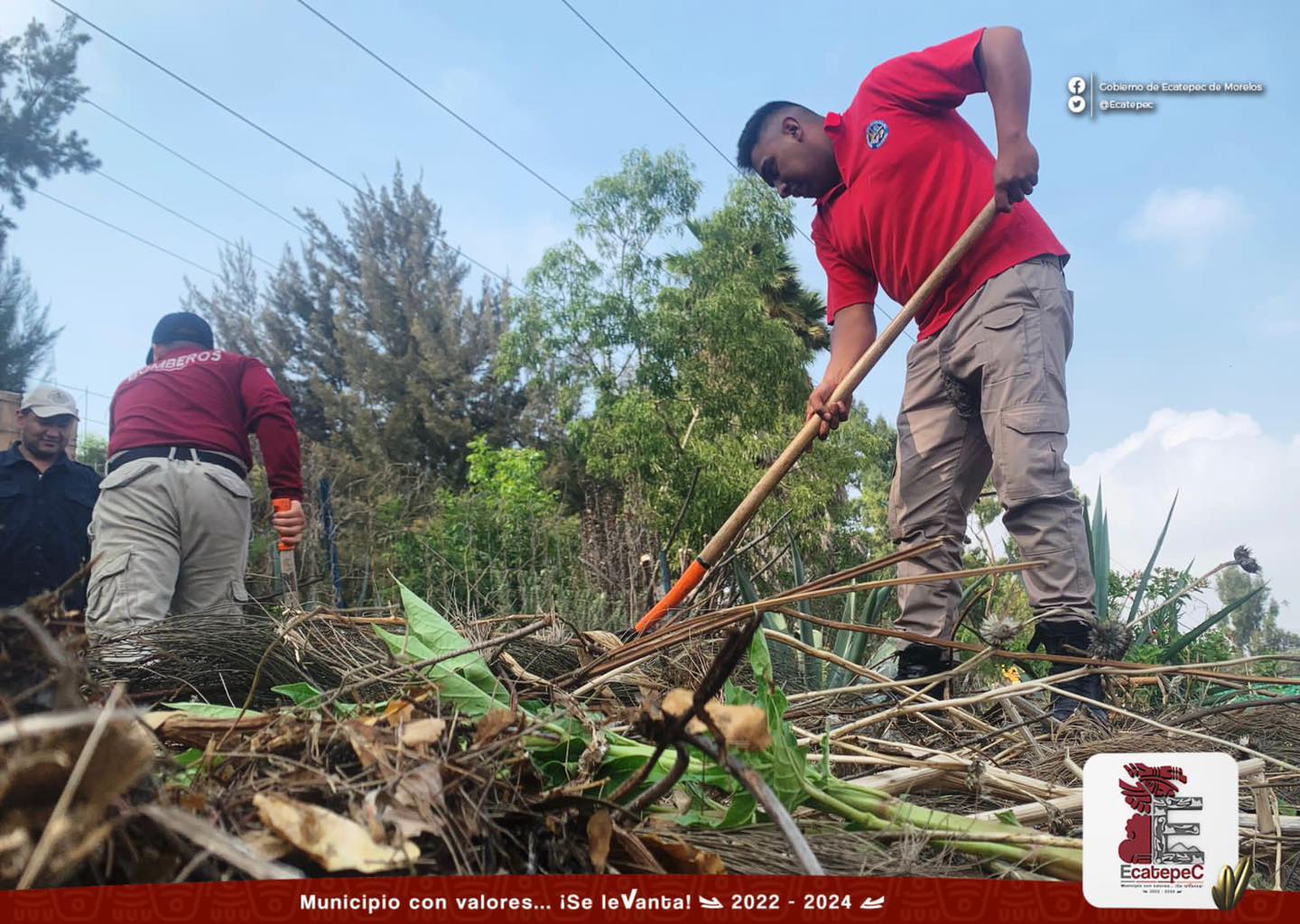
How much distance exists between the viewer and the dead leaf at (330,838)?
497 mm

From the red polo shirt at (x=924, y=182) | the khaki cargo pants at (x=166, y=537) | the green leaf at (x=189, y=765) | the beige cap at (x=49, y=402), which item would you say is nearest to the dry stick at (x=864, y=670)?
the green leaf at (x=189, y=765)

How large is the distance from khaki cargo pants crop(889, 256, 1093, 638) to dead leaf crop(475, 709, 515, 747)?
1.34 meters

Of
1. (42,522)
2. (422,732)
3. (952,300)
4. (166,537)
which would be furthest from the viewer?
(42,522)

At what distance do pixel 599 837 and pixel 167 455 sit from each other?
2.42 meters

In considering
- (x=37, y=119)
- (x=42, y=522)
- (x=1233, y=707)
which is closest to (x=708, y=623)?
(x=1233, y=707)

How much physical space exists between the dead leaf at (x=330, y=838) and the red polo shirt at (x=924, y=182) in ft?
5.74

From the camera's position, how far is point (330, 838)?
1.66 feet

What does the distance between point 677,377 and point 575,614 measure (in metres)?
9.67

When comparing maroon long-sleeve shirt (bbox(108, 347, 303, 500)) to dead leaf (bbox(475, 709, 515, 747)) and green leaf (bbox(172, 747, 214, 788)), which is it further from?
dead leaf (bbox(475, 709, 515, 747))

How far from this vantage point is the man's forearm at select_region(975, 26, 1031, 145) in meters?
1.87

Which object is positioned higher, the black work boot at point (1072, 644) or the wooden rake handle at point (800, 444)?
the wooden rake handle at point (800, 444)

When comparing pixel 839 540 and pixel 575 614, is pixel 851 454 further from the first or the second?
pixel 575 614

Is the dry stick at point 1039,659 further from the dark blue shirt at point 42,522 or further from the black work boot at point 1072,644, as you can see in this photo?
the dark blue shirt at point 42,522

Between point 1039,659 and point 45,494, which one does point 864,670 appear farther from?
point 45,494
